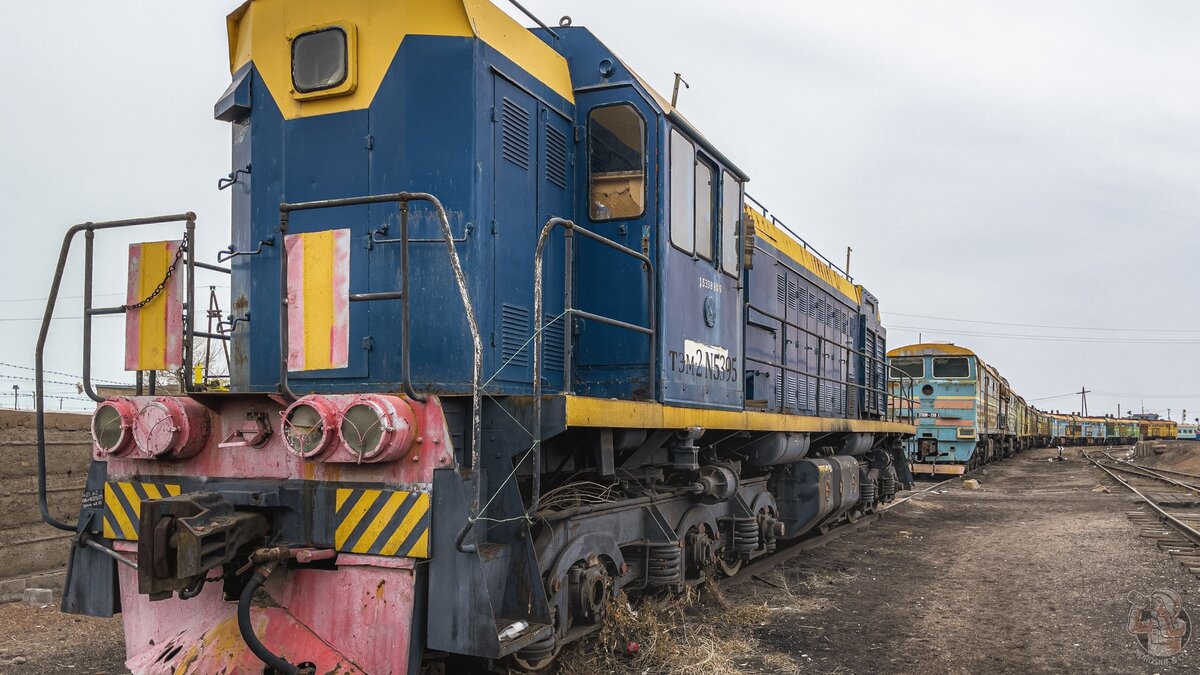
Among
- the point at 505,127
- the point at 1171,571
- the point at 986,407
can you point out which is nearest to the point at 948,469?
the point at 986,407

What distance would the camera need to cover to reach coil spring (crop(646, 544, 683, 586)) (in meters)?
5.81

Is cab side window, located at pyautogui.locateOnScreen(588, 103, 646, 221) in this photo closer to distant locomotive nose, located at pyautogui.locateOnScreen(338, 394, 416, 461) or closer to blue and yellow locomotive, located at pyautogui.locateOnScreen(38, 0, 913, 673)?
blue and yellow locomotive, located at pyautogui.locateOnScreen(38, 0, 913, 673)

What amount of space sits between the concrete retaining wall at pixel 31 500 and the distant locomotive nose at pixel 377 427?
16.0 feet

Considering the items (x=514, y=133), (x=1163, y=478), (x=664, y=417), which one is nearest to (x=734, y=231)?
(x=664, y=417)

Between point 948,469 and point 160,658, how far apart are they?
20409mm

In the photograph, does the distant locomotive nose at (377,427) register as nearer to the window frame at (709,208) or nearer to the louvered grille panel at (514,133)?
the louvered grille panel at (514,133)

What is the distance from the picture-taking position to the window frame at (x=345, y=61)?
15.6 feet

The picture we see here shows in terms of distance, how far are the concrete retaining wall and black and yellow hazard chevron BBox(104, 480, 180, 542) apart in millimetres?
3197

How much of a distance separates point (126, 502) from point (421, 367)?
1.63 meters

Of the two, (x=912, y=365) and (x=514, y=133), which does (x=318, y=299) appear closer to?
(x=514, y=133)

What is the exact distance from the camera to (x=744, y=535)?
7.38m

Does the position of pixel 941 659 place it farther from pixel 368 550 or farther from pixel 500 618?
pixel 368 550

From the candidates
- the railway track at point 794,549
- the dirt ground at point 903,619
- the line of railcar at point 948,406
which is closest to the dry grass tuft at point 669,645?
the dirt ground at point 903,619

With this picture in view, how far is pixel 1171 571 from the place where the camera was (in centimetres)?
885
